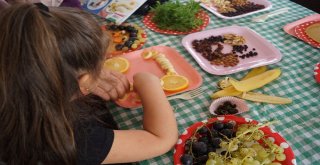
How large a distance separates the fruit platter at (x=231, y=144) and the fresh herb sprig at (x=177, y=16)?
670mm

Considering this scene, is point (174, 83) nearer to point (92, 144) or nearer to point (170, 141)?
point (170, 141)

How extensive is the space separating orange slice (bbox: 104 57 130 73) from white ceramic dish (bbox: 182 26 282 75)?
0.88ft

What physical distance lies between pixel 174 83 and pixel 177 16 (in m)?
0.47

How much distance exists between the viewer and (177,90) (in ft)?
3.64

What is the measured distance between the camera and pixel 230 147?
0.79 metres

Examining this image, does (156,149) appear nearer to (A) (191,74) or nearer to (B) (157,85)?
(B) (157,85)

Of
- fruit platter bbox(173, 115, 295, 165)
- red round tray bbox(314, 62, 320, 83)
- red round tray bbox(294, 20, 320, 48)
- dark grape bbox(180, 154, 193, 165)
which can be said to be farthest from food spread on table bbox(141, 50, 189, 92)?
red round tray bbox(294, 20, 320, 48)

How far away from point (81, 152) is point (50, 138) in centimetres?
13

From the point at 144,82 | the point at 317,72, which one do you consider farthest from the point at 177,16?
the point at 317,72

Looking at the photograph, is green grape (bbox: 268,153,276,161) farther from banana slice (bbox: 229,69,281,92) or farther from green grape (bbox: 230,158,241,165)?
banana slice (bbox: 229,69,281,92)

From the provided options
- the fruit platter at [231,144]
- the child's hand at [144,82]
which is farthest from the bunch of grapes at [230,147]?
the child's hand at [144,82]

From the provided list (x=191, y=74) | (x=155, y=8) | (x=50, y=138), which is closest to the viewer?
(x=50, y=138)

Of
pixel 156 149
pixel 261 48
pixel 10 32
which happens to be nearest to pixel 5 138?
pixel 10 32

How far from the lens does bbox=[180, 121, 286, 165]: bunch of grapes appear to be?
775 millimetres
